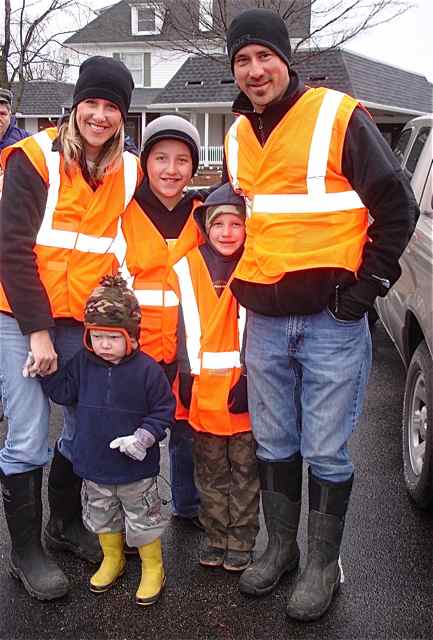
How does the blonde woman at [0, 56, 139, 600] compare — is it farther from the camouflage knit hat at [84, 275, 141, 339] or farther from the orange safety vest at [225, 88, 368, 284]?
the orange safety vest at [225, 88, 368, 284]

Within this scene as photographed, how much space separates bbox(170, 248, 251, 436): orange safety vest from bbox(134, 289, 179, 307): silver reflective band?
6 centimetres

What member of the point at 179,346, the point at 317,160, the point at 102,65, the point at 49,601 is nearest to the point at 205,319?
the point at 179,346

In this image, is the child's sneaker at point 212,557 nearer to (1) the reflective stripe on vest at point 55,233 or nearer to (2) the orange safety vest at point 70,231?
(2) the orange safety vest at point 70,231

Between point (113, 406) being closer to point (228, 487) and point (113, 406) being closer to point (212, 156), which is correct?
point (228, 487)

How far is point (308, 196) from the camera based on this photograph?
8.40 ft

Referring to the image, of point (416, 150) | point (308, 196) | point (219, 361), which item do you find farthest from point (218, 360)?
point (416, 150)

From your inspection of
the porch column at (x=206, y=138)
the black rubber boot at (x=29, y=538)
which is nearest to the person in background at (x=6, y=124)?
the black rubber boot at (x=29, y=538)

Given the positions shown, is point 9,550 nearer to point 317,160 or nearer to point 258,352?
point 258,352

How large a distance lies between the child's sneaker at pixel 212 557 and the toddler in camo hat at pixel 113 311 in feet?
3.47

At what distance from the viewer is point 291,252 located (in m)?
2.59

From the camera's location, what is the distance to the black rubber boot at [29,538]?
292cm

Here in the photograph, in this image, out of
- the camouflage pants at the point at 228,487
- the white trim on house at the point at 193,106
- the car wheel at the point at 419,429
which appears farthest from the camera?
the white trim on house at the point at 193,106

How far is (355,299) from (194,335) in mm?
758

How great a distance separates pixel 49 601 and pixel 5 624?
0.69 feet
